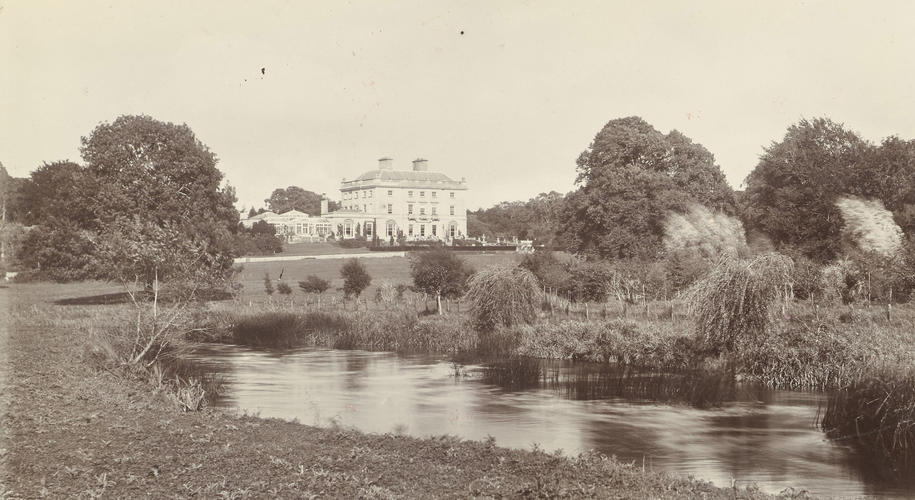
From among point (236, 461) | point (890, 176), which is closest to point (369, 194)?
point (890, 176)

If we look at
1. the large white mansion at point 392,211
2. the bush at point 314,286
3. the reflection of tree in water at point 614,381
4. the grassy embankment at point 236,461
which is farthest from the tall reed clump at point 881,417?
the large white mansion at point 392,211

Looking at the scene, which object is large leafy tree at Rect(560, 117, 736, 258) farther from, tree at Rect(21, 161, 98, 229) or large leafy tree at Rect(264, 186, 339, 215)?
large leafy tree at Rect(264, 186, 339, 215)

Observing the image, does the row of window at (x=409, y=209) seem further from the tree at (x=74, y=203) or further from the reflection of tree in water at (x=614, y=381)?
the reflection of tree in water at (x=614, y=381)

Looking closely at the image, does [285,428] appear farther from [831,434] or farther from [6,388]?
[831,434]

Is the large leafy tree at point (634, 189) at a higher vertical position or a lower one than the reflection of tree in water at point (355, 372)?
higher

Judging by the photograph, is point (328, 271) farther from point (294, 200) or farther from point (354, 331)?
point (294, 200)
